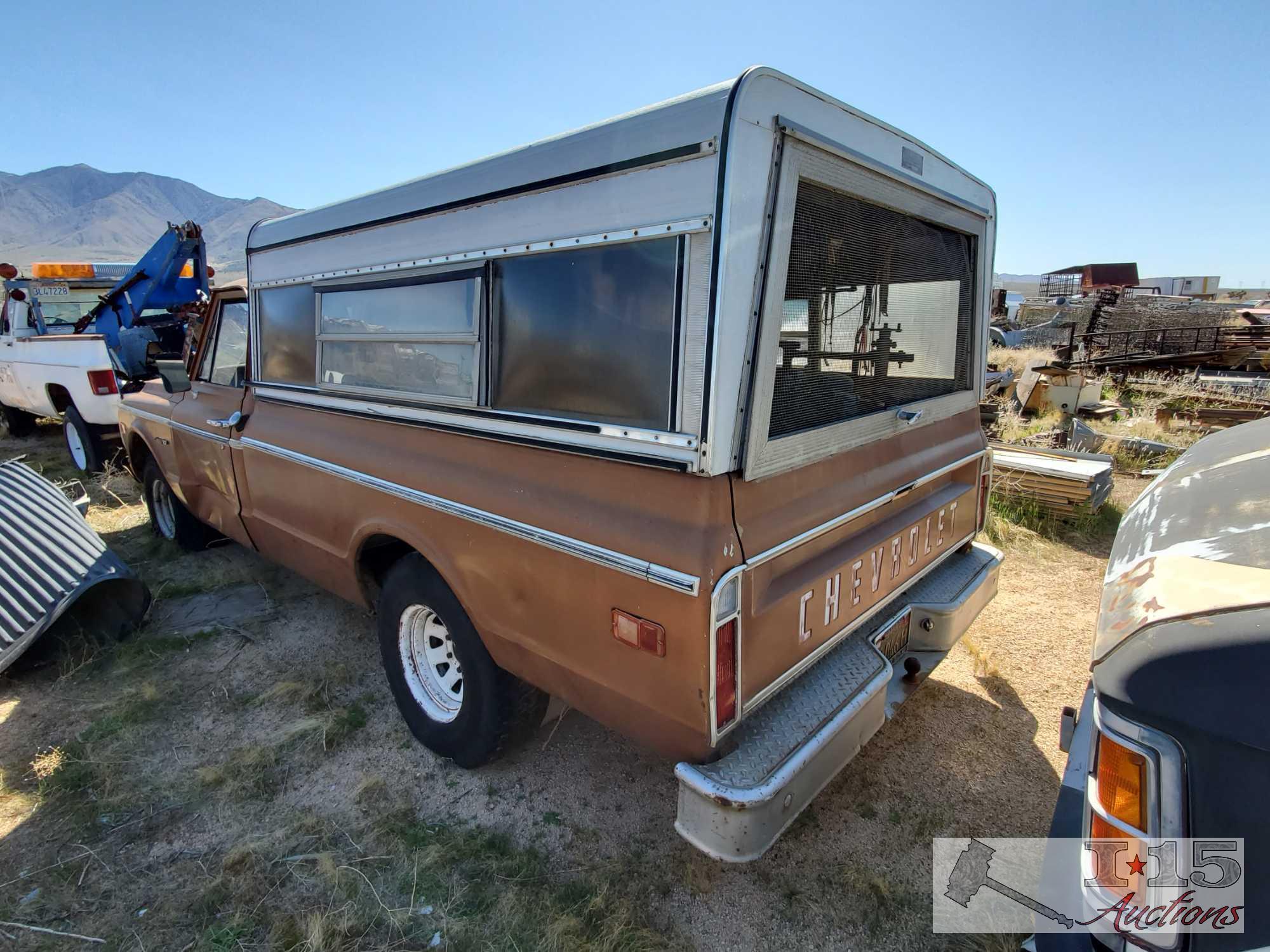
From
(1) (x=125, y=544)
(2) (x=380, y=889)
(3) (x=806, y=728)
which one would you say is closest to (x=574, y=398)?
(3) (x=806, y=728)

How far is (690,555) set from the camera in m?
1.74

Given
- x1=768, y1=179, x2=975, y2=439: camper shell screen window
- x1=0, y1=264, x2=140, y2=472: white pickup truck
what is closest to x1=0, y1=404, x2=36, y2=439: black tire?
x1=0, y1=264, x2=140, y2=472: white pickup truck

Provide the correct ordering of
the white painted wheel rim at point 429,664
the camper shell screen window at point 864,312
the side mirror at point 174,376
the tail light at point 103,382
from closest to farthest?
the camper shell screen window at point 864,312 → the white painted wheel rim at point 429,664 → the side mirror at point 174,376 → the tail light at point 103,382

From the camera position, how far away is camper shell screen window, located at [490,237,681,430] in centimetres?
183

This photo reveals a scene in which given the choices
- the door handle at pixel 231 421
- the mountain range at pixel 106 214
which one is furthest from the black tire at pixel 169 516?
the mountain range at pixel 106 214

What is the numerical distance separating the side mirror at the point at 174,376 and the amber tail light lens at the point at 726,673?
4.10 m

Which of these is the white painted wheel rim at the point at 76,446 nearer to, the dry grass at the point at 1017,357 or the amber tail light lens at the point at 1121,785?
the amber tail light lens at the point at 1121,785

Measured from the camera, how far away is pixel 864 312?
7.99 feet

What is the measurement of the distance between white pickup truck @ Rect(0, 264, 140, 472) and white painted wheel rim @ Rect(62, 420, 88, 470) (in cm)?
1

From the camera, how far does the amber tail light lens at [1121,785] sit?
3.99ft

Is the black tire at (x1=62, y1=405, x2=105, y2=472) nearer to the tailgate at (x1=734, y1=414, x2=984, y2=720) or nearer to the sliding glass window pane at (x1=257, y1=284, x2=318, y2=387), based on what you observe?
the sliding glass window pane at (x1=257, y1=284, x2=318, y2=387)

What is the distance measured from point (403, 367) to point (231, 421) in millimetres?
1751

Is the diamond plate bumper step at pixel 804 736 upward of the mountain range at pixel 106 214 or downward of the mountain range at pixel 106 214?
downward

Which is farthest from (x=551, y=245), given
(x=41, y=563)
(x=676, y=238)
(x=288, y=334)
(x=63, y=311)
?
(x=63, y=311)
